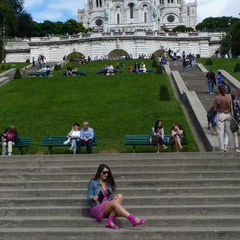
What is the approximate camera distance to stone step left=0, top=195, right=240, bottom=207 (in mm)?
11305

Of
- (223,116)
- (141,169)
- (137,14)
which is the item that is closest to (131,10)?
(137,14)

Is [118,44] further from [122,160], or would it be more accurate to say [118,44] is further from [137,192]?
[137,192]

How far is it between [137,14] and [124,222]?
12836 cm

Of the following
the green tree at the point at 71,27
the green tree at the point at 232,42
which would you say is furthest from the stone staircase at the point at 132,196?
the green tree at the point at 71,27

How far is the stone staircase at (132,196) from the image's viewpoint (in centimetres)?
1005

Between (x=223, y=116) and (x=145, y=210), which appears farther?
(x=223, y=116)

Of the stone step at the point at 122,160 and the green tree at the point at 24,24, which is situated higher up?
the green tree at the point at 24,24

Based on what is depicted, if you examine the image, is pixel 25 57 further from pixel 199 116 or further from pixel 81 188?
pixel 81 188

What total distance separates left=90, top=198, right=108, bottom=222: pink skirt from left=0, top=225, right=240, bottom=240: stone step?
23cm

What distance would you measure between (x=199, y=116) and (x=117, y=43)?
53069 mm

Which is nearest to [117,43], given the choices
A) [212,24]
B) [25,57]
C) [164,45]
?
[164,45]

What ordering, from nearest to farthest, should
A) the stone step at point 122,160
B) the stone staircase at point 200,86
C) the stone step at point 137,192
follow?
the stone step at point 137,192
the stone step at point 122,160
the stone staircase at point 200,86

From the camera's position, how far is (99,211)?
1034 cm

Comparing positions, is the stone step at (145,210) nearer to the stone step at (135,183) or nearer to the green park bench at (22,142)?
the stone step at (135,183)
